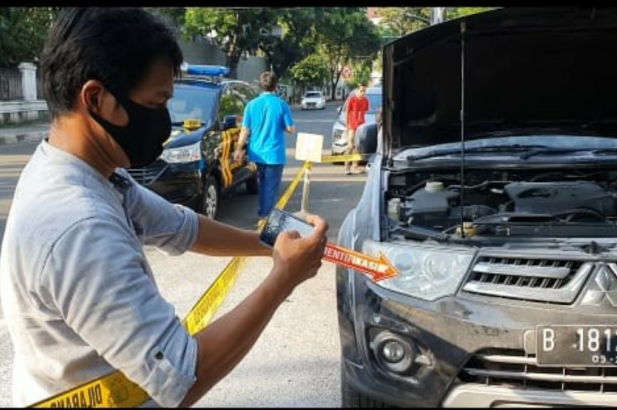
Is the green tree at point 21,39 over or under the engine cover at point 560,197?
over

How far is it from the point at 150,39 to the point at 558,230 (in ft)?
7.42

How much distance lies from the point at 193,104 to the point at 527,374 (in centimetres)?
641

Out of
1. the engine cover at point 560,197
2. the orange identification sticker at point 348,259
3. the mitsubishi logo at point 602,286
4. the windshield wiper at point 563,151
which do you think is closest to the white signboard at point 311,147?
the windshield wiper at point 563,151

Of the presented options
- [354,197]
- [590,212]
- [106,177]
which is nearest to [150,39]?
[106,177]

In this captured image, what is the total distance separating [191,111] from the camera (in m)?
8.41

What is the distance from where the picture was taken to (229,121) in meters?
8.95

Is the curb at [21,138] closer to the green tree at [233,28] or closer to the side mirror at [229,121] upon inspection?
the side mirror at [229,121]

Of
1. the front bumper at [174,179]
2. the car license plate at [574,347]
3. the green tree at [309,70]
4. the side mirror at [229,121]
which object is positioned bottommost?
the car license plate at [574,347]

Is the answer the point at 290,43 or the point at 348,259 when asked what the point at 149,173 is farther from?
the point at 290,43

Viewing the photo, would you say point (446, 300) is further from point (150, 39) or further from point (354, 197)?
point (354, 197)

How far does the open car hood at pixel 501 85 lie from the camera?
14.8 ft

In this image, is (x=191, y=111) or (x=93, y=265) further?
(x=191, y=111)

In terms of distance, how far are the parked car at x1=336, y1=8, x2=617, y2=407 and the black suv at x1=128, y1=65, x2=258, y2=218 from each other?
3479 mm

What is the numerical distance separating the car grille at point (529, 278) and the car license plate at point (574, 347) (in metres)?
0.14
